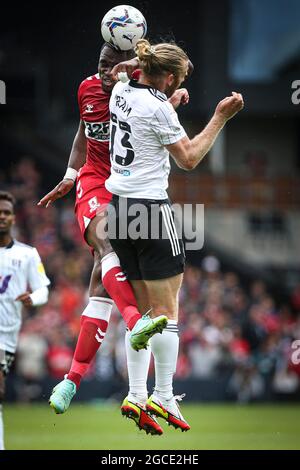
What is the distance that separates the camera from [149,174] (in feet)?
24.2

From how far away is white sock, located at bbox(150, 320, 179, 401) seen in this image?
7543 mm

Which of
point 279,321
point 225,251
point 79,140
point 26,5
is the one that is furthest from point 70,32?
point 79,140

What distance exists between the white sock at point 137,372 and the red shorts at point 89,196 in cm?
98

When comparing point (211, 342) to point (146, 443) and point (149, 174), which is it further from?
point (149, 174)

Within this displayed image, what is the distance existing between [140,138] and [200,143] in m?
0.43

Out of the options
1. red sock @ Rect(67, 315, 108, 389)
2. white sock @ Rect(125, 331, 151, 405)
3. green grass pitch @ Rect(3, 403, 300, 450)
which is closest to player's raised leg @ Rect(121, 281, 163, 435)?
white sock @ Rect(125, 331, 151, 405)

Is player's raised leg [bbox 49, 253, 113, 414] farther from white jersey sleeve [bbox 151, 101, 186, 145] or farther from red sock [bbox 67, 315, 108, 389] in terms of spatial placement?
white jersey sleeve [bbox 151, 101, 186, 145]

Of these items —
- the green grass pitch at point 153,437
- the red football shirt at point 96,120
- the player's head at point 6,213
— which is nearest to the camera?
the red football shirt at point 96,120

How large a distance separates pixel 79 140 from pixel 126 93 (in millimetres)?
1073

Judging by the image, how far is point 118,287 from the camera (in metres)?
7.54

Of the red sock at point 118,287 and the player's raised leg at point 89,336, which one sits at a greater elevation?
the red sock at point 118,287

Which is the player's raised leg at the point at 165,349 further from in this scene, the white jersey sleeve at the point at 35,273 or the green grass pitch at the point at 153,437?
the green grass pitch at the point at 153,437

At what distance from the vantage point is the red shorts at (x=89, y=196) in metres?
7.86

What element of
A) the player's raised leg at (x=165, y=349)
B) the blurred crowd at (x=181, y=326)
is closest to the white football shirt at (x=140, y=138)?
the player's raised leg at (x=165, y=349)
